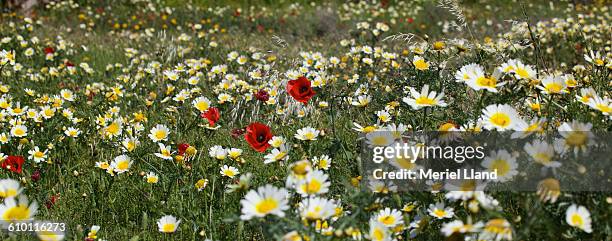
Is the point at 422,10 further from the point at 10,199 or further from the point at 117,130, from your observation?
the point at 10,199

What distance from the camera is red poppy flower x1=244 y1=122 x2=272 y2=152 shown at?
2.40 meters

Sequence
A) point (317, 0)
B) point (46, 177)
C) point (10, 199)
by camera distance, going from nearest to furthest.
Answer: point (10, 199), point (46, 177), point (317, 0)

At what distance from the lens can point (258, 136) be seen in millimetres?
2459

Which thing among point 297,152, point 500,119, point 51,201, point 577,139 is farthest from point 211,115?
point 577,139

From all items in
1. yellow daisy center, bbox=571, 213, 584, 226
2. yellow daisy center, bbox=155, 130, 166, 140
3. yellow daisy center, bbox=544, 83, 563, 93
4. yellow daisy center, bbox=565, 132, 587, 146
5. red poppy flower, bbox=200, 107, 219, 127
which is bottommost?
yellow daisy center, bbox=571, 213, 584, 226

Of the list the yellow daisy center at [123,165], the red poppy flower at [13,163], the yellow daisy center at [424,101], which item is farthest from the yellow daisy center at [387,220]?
the red poppy flower at [13,163]

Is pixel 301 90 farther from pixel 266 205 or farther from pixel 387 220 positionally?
pixel 266 205

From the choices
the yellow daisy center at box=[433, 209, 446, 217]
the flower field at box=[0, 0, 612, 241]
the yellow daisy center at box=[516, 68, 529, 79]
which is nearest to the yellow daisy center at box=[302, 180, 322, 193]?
the flower field at box=[0, 0, 612, 241]

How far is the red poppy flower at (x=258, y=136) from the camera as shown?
2398 mm

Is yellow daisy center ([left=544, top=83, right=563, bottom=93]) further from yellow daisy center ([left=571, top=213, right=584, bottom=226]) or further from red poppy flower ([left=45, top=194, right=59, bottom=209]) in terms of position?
red poppy flower ([left=45, top=194, right=59, bottom=209])

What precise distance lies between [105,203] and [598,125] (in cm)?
201

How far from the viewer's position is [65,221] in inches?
95.6

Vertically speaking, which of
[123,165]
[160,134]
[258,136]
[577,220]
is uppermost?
[160,134]

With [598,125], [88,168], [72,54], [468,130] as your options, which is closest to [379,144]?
[468,130]
